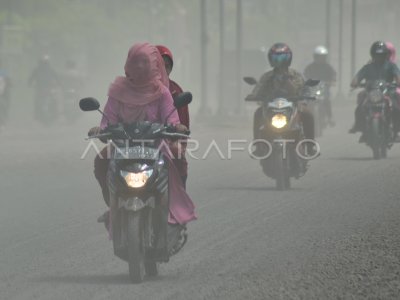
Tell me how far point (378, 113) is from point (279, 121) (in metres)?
4.92

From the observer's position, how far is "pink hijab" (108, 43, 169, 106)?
9.70 metres

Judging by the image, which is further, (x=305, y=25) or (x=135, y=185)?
(x=305, y=25)

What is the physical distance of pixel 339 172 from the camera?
781 inches

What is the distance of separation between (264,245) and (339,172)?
8.51 m

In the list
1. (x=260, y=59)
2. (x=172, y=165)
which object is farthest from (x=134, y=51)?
(x=260, y=59)

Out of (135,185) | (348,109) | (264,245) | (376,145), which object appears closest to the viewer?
(135,185)

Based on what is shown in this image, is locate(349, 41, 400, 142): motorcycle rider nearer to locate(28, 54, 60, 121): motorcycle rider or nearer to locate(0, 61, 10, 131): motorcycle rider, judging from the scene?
locate(0, 61, 10, 131): motorcycle rider

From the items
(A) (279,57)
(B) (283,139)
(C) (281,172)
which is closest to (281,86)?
(A) (279,57)

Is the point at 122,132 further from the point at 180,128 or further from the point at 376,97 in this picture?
the point at 376,97

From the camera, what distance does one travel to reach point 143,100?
9.70m

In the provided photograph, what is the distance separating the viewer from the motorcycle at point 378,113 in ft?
71.7

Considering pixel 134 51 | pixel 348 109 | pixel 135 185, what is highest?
pixel 134 51

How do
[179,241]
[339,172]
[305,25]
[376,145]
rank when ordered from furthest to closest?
1. [305,25]
2. [376,145]
3. [339,172]
4. [179,241]

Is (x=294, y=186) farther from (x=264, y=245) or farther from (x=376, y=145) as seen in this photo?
(x=264, y=245)
